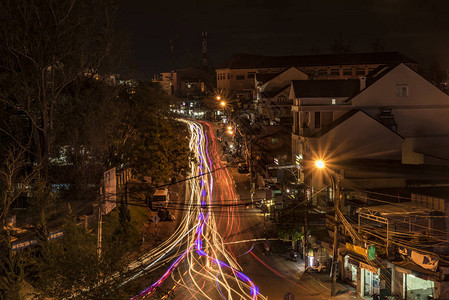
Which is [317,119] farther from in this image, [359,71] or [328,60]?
[328,60]

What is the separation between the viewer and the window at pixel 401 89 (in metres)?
29.2

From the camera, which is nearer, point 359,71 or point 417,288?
point 417,288

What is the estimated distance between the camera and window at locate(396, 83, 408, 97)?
29188 mm

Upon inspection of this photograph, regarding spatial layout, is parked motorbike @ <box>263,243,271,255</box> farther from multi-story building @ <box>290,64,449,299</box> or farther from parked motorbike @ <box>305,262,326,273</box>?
multi-story building @ <box>290,64,449,299</box>

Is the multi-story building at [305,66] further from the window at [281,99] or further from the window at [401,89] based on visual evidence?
the window at [401,89]

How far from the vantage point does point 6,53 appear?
84.8ft

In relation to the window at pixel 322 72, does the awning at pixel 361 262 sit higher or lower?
lower

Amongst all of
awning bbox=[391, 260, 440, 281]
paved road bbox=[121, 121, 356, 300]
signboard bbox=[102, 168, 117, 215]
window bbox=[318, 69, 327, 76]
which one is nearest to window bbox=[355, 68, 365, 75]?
window bbox=[318, 69, 327, 76]

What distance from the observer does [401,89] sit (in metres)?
29.2

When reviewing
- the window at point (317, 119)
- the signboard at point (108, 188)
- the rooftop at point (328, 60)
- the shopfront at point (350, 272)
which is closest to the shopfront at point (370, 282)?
the shopfront at point (350, 272)

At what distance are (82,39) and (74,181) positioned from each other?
842 cm

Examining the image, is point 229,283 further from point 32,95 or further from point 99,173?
point 32,95

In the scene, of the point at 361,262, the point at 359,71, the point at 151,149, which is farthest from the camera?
the point at 359,71

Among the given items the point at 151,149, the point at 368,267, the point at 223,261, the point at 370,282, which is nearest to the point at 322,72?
the point at 151,149
